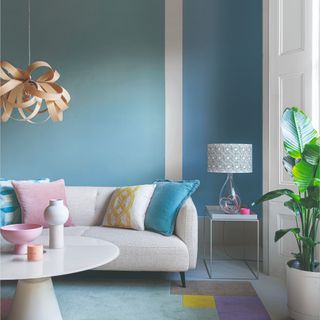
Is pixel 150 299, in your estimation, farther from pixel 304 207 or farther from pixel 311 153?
pixel 311 153

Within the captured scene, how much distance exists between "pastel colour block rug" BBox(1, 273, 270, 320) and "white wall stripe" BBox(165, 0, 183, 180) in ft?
4.59

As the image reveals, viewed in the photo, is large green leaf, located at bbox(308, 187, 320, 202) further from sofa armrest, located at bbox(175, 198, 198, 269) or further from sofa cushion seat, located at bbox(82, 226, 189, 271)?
sofa cushion seat, located at bbox(82, 226, 189, 271)

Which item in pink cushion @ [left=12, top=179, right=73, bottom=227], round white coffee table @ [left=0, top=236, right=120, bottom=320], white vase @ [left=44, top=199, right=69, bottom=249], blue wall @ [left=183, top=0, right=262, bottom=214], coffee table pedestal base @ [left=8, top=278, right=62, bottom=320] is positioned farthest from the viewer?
blue wall @ [left=183, top=0, right=262, bottom=214]

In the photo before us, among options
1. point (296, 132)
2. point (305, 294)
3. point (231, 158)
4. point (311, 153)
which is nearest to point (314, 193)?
point (311, 153)

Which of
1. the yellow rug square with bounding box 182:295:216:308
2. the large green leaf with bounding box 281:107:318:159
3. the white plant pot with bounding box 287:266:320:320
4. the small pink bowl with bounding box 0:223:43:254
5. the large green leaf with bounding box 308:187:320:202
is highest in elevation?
the large green leaf with bounding box 281:107:318:159

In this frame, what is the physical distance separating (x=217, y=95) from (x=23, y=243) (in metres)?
2.66

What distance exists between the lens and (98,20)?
4215 mm

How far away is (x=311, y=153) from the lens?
2385mm

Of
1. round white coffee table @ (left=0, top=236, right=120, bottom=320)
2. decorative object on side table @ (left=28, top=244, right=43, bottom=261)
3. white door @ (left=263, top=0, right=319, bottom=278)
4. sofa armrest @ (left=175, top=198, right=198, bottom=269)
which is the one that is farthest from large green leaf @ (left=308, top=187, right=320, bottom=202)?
decorative object on side table @ (left=28, top=244, right=43, bottom=261)

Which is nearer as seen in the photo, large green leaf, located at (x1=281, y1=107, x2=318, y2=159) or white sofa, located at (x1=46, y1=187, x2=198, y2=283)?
large green leaf, located at (x1=281, y1=107, x2=318, y2=159)

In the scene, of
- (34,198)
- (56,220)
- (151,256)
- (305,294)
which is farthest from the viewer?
(34,198)

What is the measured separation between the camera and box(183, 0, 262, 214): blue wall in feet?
13.5

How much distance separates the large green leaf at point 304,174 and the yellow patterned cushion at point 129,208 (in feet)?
4.56

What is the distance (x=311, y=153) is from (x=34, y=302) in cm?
185
